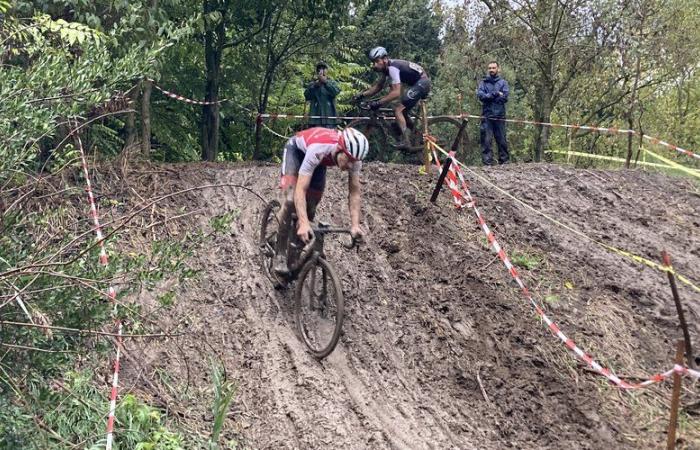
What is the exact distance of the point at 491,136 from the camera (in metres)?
13.8

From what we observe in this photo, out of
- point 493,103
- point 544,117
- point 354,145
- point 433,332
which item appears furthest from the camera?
point 544,117

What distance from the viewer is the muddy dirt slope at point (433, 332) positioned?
6312 mm

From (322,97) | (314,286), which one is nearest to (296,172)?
(314,286)

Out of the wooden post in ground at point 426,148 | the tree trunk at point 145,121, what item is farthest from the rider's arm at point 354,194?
the tree trunk at point 145,121

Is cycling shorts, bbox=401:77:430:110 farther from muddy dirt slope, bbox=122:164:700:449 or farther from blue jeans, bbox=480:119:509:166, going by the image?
blue jeans, bbox=480:119:509:166

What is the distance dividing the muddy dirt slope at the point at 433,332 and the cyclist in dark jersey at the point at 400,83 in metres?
1.33

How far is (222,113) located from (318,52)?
2980mm

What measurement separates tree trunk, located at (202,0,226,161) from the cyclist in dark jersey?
4.39 meters

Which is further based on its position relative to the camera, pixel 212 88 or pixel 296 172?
pixel 212 88

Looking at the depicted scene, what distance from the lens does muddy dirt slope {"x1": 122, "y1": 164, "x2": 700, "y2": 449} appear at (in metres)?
6.31

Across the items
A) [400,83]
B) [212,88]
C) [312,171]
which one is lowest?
[312,171]

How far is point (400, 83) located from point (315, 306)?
4912 mm

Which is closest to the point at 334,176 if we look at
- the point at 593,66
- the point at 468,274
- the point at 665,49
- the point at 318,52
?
the point at 468,274

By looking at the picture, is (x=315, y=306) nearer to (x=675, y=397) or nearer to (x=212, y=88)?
(x=675, y=397)
